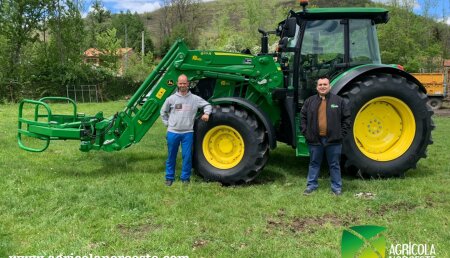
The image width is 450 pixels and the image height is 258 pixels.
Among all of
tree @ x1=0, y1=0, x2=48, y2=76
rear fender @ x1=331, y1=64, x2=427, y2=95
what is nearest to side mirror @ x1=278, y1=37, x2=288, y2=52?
rear fender @ x1=331, y1=64, x2=427, y2=95

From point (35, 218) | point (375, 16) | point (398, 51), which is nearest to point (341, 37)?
point (375, 16)

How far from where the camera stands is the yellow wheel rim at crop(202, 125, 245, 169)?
6.32 metres

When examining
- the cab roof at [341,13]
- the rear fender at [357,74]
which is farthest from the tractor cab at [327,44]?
the rear fender at [357,74]

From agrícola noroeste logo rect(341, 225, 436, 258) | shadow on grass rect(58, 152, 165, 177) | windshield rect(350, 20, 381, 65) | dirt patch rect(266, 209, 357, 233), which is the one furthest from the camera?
shadow on grass rect(58, 152, 165, 177)

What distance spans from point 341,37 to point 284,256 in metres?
3.92

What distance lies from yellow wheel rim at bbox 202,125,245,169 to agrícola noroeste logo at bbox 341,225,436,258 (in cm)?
227

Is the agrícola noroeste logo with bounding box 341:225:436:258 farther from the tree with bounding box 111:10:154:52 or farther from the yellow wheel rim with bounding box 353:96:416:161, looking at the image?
the tree with bounding box 111:10:154:52

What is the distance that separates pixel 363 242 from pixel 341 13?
3678 millimetres

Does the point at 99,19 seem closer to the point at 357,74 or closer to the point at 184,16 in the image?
the point at 184,16

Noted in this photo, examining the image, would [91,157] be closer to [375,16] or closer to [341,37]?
[341,37]

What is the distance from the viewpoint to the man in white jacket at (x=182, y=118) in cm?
621

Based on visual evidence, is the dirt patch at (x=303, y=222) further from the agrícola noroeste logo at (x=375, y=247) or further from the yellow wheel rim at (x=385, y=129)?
the yellow wheel rim at (x=385, y=129)

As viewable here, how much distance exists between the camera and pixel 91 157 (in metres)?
8.23

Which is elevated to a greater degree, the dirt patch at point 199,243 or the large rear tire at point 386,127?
the large rear tire at point 386,127
